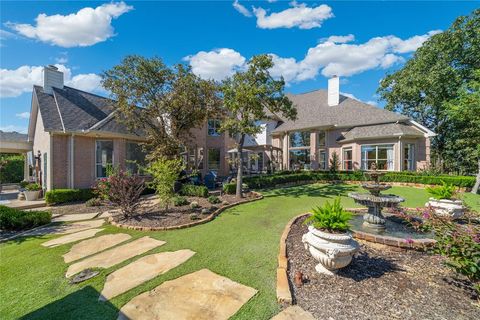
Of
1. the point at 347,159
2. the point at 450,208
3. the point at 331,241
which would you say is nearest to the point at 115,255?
the point at 331,241

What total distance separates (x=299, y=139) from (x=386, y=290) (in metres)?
20.2

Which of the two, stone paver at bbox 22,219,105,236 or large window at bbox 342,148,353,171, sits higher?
large window at bbox 342,148,353,171

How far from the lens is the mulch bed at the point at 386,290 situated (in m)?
3.12

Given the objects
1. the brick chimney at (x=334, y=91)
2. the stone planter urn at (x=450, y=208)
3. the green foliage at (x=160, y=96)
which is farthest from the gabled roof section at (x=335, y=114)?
the stone planter urn at (x=450, y=208)

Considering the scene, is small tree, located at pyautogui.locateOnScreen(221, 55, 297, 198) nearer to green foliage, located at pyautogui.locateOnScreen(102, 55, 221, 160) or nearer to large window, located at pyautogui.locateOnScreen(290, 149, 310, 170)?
green foliage, located at pyautogui.locateOnScreen(102, 55, 221, 160)

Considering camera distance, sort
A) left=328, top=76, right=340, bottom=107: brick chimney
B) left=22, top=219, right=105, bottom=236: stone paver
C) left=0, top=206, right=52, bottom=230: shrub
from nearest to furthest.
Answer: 1. left=22, top=219, right=105, bottom=236: stone paver
2. left=0, top=206, right=52, bottom=230: shrub
3. left=328, top=76, right=340, bottom=107: brick chimney

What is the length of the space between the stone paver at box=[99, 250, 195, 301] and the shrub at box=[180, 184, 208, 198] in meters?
Result: 6.41

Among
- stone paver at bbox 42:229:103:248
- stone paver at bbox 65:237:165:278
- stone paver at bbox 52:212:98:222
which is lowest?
stone paver at bbox 52:212:98:222

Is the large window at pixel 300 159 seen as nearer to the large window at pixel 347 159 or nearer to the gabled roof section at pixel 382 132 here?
the large window at pixel 347 159

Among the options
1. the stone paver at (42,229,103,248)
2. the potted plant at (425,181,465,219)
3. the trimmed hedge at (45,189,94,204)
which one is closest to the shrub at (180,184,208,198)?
the stone paver at (42,229,103,248)

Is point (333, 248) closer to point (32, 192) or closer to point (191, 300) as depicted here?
point (191, 300)

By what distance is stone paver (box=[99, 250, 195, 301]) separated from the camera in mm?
3734

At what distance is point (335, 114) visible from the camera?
21766 mm

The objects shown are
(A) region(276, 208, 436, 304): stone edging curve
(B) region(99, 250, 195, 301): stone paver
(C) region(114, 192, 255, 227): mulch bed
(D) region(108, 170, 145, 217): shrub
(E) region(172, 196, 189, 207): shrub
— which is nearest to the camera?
(A) region(276, 208, 436, 304): stone edging curve
